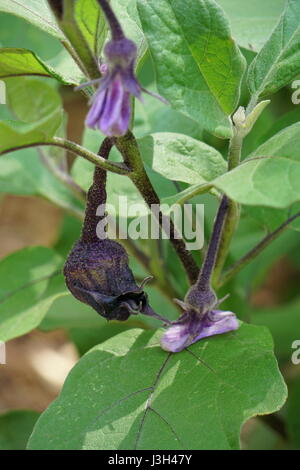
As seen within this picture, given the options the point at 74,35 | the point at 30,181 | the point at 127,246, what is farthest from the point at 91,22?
the point at 30,181

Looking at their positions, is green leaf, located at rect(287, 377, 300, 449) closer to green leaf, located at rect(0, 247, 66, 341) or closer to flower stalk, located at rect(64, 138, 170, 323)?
green leaf, located at rect(0, 247, 66, 341)

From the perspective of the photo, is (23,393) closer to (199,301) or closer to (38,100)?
(38,100)

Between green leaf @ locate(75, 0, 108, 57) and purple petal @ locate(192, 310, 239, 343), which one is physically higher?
green leaf @ locate(75, 0, 108, 57)

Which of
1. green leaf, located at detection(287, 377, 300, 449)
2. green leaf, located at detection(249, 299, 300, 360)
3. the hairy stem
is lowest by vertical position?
green leaf, located at detection(287, 377, 300, 449)

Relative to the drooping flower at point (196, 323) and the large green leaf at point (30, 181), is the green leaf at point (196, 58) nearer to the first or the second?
the drooping flower at point (196, 323)

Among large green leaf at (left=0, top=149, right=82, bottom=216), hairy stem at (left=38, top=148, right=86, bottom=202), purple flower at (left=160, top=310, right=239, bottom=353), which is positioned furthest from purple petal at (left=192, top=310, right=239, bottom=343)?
large green leaf at (left=0, top=149, right=82, bottom=216)

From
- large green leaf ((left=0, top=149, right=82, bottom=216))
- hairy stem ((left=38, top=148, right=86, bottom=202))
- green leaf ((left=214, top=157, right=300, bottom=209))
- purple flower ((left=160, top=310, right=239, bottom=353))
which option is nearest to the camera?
green leaf ((left=214, top=157, right=300, bottom=209))

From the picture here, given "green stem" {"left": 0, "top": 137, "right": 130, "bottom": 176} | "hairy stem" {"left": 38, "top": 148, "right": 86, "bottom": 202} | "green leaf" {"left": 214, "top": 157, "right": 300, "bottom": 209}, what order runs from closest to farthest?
"green leaf" {"left": 214, "top": 157, "right": 300, "bottom": 209}
"green stem" {"left": 0, "top": 137, "right": 130, "bottom": 176}
"hairy stem" {"left": 38, "top": 148, "right": 86, "bottom": 202}
